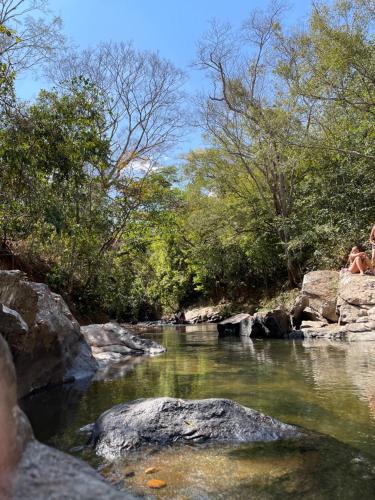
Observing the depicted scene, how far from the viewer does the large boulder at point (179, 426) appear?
409 cm

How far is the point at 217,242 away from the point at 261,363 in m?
16.9

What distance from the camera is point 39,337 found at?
22.8 ft

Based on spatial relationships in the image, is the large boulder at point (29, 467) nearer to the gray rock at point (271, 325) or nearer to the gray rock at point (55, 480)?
the gray rock at point (55, 480)

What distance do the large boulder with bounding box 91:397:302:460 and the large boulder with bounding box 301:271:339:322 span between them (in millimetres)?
12091

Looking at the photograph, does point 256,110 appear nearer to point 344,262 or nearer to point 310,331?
point 344,262

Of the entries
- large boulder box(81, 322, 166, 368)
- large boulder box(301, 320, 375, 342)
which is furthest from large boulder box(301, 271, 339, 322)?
large boulder box(81, 322, 166, 368)

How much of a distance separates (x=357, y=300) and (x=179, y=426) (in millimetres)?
11186

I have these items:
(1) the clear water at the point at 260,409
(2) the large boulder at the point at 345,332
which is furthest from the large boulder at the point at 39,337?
(2) the large boulder at the point at 345,332

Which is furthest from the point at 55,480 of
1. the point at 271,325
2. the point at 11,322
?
the point at 271,325

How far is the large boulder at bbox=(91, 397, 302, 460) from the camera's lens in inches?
161

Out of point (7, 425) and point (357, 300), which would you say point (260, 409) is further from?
point (357, 300)

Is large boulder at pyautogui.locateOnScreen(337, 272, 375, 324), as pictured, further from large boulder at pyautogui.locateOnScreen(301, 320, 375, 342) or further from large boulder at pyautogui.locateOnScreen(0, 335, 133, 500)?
large boulder at pyautogui.locateOnScreen(0, 335, 133, 500)

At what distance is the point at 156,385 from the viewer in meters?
6.95

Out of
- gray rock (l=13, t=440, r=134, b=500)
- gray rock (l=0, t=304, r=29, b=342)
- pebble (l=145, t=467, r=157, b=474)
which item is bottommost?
pebble (l=145, t=467, r=157, b=474)
